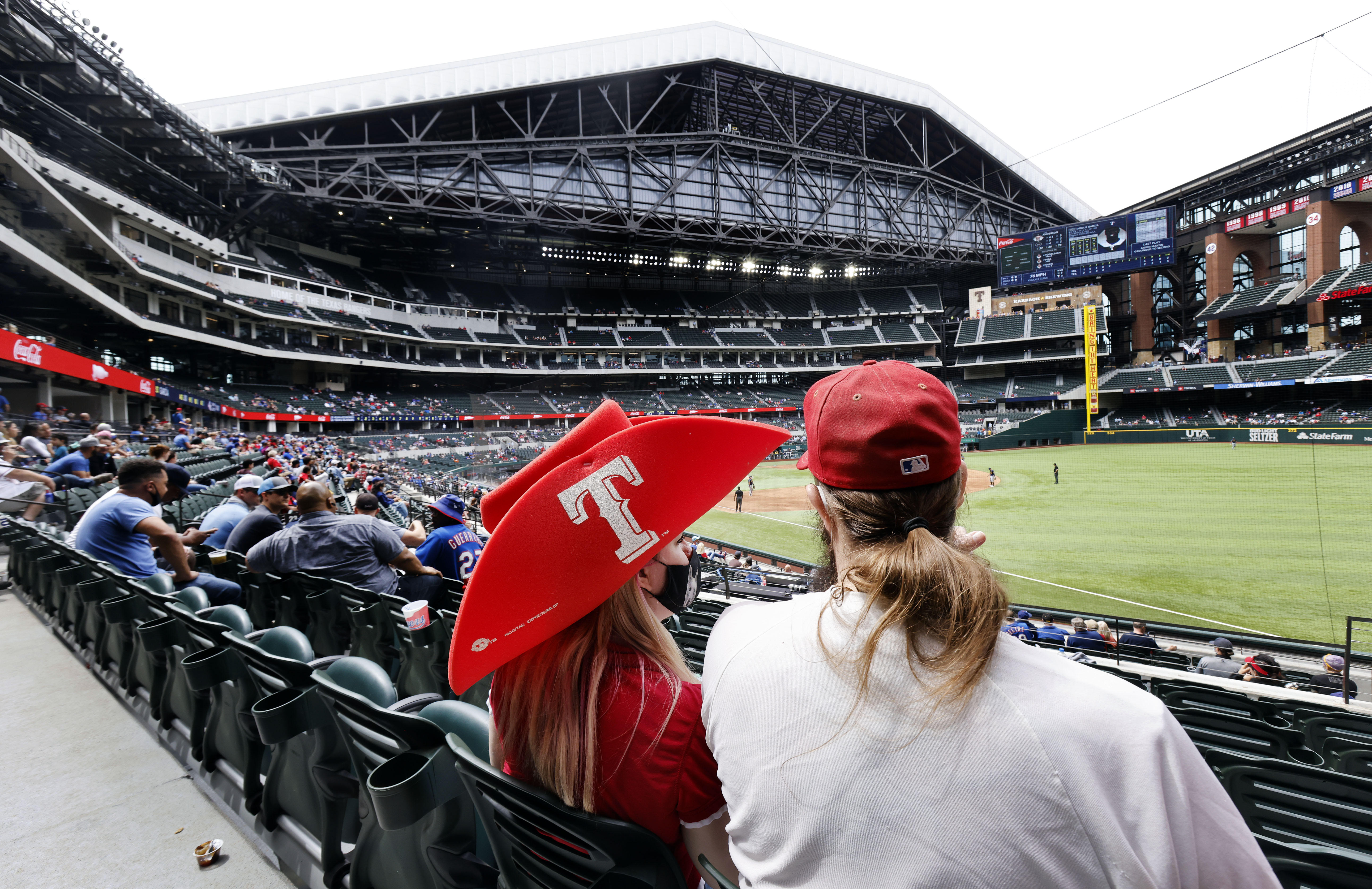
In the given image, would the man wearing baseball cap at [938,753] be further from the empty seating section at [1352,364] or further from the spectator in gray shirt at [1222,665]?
the empty seating section at [1352,364]

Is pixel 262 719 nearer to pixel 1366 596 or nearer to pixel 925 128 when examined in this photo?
pixel 1366 596

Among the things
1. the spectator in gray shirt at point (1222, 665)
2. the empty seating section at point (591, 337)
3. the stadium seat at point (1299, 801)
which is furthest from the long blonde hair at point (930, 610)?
the empty seating section at point (591, 337)

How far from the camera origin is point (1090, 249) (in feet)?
176

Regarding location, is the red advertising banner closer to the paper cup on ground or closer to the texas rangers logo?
the paper cup on ground

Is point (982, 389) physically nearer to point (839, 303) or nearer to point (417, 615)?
point (839, 303)

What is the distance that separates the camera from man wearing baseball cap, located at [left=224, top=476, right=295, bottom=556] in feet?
16.7

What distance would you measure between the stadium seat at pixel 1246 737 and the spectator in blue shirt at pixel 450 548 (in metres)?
4.43

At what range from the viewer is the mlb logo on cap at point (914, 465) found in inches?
42.6

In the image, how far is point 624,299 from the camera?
6525 cm

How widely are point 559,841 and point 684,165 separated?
54.8 m

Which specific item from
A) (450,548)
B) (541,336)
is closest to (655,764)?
(450,548)

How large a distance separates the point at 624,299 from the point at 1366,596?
199 feet

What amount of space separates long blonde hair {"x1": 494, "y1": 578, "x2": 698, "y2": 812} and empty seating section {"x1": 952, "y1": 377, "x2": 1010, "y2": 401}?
2426 inches

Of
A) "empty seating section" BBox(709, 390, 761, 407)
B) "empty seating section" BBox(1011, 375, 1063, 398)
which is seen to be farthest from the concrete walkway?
"empty seating section" BBox(1011, 375, 1063, 398)
